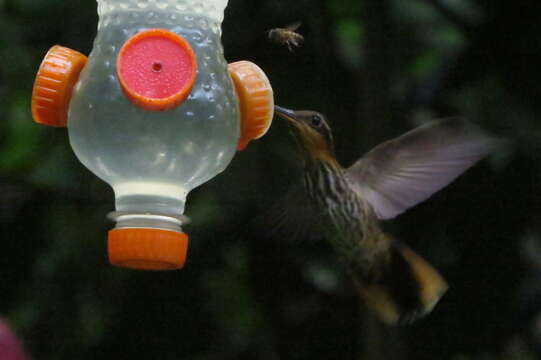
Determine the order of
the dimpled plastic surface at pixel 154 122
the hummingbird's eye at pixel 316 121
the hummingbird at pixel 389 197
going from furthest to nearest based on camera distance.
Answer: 1. the hummingbird at pixel 389 197
2. the hummingbird's eye at pixel 316 121
3. the dimpled plastic surface at pixel 154 122

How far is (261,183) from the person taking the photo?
3725mm

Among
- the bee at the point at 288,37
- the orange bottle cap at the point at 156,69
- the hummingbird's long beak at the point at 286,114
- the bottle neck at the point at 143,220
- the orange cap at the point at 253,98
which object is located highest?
the orange bottle cap at the point at 156,69

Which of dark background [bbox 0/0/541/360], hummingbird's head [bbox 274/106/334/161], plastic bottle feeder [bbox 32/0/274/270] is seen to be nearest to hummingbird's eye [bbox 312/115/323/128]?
hummingbird's head [bbox 274/106/334/161]

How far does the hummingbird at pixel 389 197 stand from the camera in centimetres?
288

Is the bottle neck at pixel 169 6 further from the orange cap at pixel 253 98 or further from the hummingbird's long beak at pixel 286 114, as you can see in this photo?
the hummingbird's long beak at pixel 286 114

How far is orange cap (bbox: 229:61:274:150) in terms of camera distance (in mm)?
2240

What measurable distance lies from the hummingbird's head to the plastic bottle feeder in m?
0.42

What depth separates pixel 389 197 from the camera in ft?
9.78

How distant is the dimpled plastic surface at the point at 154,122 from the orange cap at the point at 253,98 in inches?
0.8

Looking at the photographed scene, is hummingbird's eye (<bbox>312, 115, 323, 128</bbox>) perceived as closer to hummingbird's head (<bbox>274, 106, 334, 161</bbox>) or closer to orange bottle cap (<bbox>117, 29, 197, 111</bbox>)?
hummingbird's head (<bbox>274, 106, 334, 161</bbox>)

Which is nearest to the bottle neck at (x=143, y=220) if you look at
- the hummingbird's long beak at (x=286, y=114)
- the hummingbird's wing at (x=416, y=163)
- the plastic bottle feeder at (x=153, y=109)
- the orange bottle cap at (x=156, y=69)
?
the plastic bottle feeder at (x=153, y=109)

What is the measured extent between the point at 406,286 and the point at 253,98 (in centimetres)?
A: 100

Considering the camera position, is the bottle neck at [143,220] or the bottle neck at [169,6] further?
the bottle neck at [169,6]

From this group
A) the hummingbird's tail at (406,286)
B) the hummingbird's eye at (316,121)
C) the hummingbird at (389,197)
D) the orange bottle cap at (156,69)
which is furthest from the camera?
the hummingbird's tail at (406,286)
